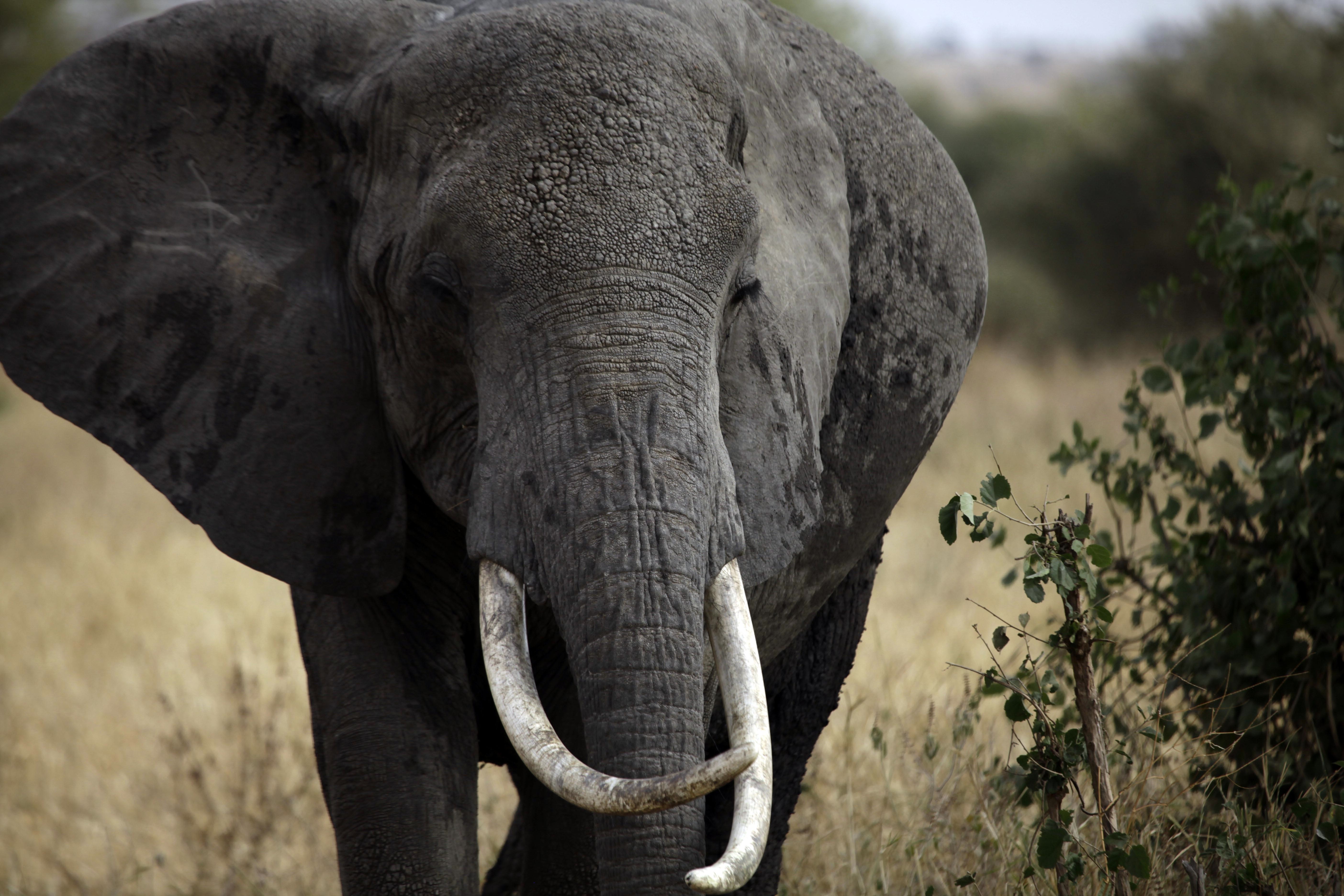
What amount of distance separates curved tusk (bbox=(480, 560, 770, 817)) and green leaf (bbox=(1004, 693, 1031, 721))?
2.20 feet

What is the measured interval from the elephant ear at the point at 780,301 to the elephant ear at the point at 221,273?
0.56 metres

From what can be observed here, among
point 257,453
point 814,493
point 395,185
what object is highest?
point 395,185

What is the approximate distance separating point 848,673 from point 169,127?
1.90m

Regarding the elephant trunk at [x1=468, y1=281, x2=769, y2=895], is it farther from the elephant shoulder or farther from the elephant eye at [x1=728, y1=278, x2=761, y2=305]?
the elephant shoulder

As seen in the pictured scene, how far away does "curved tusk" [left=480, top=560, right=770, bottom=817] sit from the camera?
1651 mm

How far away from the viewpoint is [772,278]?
2.26 m

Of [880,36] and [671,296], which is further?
[880,36]

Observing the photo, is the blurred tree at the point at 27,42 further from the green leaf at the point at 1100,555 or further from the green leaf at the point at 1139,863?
the green leaf at the point at 1139,863

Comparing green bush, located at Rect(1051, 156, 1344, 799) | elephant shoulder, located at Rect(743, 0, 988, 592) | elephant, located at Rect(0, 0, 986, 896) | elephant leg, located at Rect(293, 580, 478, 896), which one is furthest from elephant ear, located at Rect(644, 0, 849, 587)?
green bush, located at Rect(1051, 156, 1344, 799)

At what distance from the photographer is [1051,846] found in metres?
2.34

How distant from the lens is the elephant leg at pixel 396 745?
2482mm

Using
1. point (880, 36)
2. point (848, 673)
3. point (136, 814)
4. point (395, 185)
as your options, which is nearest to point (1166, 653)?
point (848, 673)

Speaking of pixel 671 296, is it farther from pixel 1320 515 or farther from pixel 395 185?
pixel 1320 515

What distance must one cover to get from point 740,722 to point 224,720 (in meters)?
3.80
